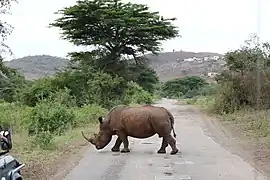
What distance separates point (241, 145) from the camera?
17344 mm

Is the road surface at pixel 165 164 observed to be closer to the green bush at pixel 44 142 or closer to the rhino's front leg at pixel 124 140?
the rhino's front leg at pixel 124 140

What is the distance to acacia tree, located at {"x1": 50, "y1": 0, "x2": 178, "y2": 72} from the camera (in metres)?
37.3

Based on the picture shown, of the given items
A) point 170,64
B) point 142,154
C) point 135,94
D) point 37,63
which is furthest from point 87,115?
point 170,64

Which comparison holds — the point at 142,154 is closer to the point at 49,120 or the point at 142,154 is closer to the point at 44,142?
the point at 44,142

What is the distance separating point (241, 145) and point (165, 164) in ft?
15.4

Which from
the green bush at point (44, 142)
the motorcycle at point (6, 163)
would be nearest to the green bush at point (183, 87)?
the green bush at point (44, 142)

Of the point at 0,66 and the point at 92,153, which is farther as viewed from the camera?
the point at 0,66

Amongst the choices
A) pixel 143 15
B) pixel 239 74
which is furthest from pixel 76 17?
pixel 239 74

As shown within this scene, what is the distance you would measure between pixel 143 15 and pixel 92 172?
Result: 91.1ft

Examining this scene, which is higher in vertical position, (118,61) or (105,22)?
(105,22)

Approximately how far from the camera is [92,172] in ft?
41.0

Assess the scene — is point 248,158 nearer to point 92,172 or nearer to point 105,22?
point 92,172

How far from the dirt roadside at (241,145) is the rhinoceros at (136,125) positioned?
76.7 inches

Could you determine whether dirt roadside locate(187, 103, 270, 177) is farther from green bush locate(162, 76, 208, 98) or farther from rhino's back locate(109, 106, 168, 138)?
green bush locate(162, 76, 208, 98)
